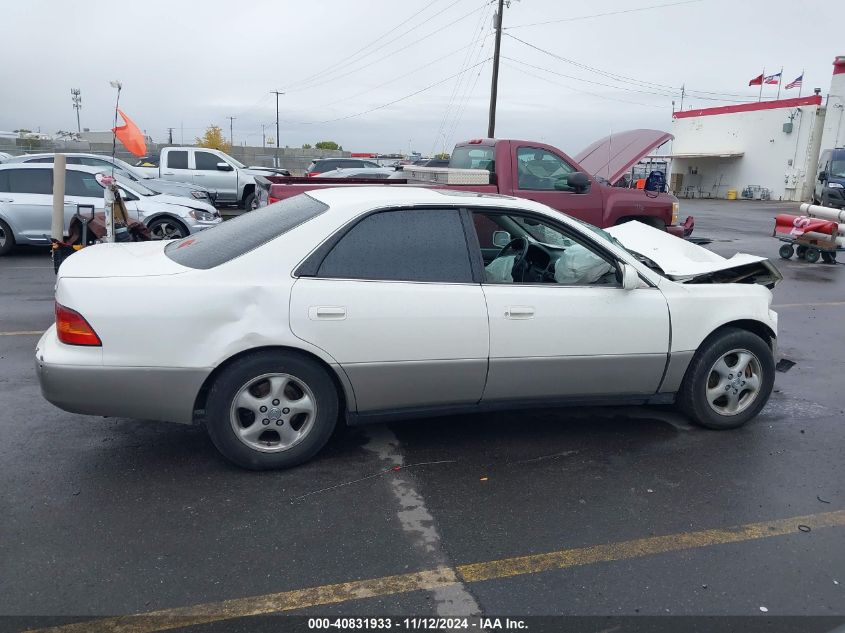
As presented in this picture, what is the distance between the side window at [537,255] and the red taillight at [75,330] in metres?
2.18

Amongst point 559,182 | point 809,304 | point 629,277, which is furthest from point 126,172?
point 629,277

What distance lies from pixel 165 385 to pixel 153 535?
79 cm

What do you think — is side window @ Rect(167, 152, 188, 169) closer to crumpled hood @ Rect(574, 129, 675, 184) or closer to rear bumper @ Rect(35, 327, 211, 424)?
crumpled hood @ Rect(574, 129, 675, 184)

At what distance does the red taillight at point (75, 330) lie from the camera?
3740 mm

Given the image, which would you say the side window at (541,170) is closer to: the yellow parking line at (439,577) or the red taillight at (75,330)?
the yellow parking line at (439,577)

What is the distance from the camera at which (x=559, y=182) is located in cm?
948

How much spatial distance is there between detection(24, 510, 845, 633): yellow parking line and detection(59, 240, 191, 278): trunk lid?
5.95ft

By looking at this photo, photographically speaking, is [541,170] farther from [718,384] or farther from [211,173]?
[211,173]

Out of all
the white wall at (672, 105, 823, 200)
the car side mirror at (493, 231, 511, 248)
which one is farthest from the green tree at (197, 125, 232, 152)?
the car side mirror at (493, 231, 511, 248)

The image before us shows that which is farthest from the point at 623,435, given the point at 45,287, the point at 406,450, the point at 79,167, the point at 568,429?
the point at 79,167

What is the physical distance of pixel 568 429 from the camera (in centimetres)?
491

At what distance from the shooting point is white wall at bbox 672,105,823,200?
41.0m

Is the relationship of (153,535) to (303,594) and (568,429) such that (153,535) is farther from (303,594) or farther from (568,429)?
(568,429)

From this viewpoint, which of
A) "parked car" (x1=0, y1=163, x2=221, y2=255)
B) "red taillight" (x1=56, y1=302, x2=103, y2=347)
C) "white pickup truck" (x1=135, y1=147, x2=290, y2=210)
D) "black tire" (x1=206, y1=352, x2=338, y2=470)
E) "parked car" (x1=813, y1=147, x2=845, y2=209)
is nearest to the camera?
"red taillight" (x1=56, y1=302, x2=103, y2=347)
